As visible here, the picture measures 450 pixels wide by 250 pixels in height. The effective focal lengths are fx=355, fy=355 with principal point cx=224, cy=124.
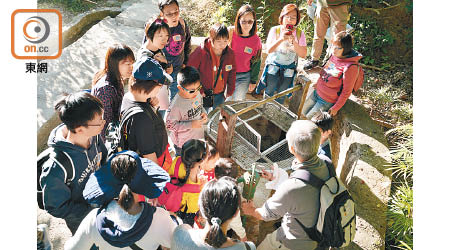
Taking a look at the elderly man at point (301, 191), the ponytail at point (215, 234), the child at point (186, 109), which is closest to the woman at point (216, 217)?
the ponytail at point (215, 234)

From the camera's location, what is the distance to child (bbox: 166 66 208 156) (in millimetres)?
3314

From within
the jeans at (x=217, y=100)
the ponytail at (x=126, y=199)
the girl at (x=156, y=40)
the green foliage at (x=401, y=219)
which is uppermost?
the girl at (x=156, y=40)

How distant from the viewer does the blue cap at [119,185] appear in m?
2.18

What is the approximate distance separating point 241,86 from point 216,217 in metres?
2.94

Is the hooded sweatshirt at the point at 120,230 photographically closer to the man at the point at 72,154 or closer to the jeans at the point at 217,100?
the man at the point at 72,154

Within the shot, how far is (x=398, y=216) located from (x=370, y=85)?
295 cm

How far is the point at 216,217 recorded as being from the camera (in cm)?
205

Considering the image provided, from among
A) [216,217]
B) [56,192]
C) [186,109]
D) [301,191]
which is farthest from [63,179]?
[301,191]

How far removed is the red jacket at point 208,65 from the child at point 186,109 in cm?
61

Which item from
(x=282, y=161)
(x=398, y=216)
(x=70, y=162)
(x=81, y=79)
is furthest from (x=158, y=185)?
(x=81, y=79)

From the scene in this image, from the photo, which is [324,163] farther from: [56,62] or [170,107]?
[56,62]

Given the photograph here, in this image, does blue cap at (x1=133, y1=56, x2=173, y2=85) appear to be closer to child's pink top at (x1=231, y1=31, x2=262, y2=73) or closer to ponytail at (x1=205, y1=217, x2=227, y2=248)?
ponytail at (x1=205, y1=217, x2=227, y2=248)

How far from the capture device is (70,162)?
8.27ft

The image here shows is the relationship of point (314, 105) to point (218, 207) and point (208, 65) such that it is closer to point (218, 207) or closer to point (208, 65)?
point (208, 65)
